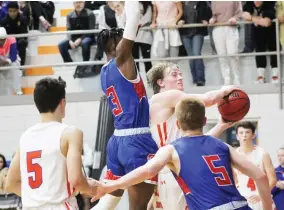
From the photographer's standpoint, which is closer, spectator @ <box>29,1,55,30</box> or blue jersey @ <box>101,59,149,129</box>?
blue jersey @ <box>101,59,149,129</box>

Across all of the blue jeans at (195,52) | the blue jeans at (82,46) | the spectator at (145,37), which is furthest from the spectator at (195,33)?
the blue jeans at (82,46)

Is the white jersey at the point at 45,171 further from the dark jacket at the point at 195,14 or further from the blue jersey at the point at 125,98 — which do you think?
the dark jacket at the point at 195,14

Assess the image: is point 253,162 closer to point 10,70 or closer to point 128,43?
point 128,43

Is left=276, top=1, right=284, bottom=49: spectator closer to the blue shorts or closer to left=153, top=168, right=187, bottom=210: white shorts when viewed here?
left=153, top=168, right=187, bottom=210: white shorts

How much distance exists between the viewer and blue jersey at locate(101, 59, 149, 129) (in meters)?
6.20

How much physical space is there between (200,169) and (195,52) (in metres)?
7.07

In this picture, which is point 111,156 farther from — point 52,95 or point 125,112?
point 52,95

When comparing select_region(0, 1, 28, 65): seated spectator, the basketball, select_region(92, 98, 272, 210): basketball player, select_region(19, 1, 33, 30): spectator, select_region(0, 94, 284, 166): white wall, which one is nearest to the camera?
select_region(92, 98, 272, 210): basketball player

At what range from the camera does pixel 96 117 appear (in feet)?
39.8

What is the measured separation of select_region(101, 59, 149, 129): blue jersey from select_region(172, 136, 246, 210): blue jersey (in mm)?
1287

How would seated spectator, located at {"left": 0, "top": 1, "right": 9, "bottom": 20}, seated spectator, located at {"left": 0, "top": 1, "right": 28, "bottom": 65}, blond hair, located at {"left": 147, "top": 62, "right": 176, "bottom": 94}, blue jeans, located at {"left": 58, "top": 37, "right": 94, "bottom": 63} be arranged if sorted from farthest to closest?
1. seated spectator, located at {"left": 0, "top": 1, "right": 9, "bottom": 20}
2. seated spectator, located at {"left": 0, "top": 1, "right": 28, "bottom": 65}
3. blue jeans, located at {"left": 58, "top": 37, "right": 94, "bottom": 63}
4. blond hair, located at {"left": 147, "top": 62, "right": 176, "bottom": 94}

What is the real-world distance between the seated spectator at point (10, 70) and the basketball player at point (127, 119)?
6.34 m

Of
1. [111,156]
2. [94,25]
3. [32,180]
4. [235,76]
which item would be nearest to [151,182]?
[111,156]

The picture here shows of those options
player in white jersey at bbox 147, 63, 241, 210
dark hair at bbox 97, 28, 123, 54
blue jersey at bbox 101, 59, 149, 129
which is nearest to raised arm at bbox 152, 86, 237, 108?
player in white jersey at bbox 147, 63, 241, 210
